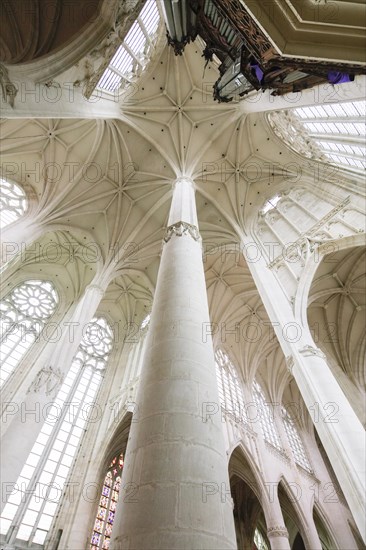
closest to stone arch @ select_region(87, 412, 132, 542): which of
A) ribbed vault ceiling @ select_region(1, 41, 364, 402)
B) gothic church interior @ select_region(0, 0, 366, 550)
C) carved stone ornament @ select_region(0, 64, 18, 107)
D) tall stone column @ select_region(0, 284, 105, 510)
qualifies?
gothic church interior @ select_region(0, 0, 366, 550)

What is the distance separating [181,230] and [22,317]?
33.9ft

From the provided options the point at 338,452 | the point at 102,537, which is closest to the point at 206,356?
the point at 338,452

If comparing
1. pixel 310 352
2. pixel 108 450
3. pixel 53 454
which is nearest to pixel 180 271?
pixel 310 352

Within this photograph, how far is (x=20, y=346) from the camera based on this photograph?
41.6ft

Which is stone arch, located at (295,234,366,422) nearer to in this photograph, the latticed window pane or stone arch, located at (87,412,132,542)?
the latticed window pane

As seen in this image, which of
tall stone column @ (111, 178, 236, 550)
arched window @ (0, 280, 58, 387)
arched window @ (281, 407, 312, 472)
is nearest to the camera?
tall stone column @ (111, 178, 236, 550)

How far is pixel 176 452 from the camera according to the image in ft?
8.24

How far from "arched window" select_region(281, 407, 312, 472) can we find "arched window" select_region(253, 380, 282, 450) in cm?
142

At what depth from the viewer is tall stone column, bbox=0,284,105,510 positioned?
6.84m

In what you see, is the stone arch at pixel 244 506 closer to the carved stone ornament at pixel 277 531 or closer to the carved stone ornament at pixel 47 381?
the carved stone ornament at pixel 277 531

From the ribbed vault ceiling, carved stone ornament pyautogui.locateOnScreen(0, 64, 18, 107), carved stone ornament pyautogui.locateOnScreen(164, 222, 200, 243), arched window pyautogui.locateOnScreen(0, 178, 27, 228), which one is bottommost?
carved stone ornament pyautogui.locateOnScreen(164, 222, 200, 243)

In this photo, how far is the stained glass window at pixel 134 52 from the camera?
37.5 ft

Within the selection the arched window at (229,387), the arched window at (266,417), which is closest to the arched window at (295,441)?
the arched window at (266,417)

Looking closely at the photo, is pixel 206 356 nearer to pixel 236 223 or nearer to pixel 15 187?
pixel 236 223
